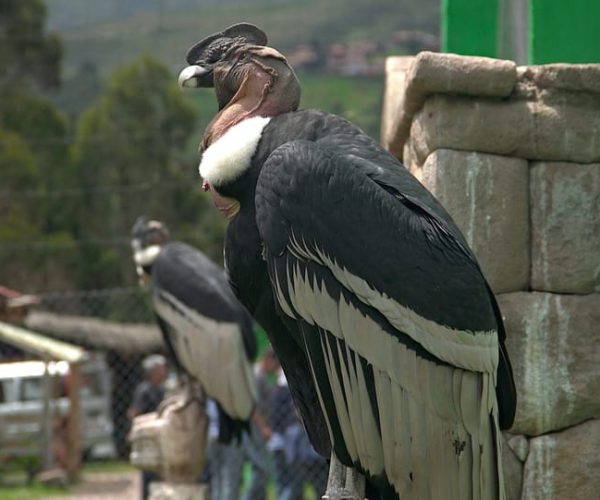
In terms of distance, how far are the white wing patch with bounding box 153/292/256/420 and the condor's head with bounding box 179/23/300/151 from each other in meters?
4.66

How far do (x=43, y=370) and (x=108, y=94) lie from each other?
10062 mm

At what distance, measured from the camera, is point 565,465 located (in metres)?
5.01

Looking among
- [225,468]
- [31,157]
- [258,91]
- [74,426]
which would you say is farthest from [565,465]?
[31,157]

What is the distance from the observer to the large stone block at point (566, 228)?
504cm

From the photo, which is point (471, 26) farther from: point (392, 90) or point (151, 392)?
point (151, 392)

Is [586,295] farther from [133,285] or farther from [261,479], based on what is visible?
[133,285]

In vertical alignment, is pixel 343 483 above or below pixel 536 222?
below

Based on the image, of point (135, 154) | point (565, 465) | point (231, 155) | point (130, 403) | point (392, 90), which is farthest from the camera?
point (135, 154)

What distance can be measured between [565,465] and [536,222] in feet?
2.83

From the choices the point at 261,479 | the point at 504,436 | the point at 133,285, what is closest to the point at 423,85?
the point at 504,436

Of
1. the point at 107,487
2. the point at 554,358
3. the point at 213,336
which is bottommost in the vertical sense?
the point at 107,487

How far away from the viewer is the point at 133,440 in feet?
26.1

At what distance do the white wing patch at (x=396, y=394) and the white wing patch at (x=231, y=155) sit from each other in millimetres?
324

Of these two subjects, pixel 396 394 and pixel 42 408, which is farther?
pixel 42 408
